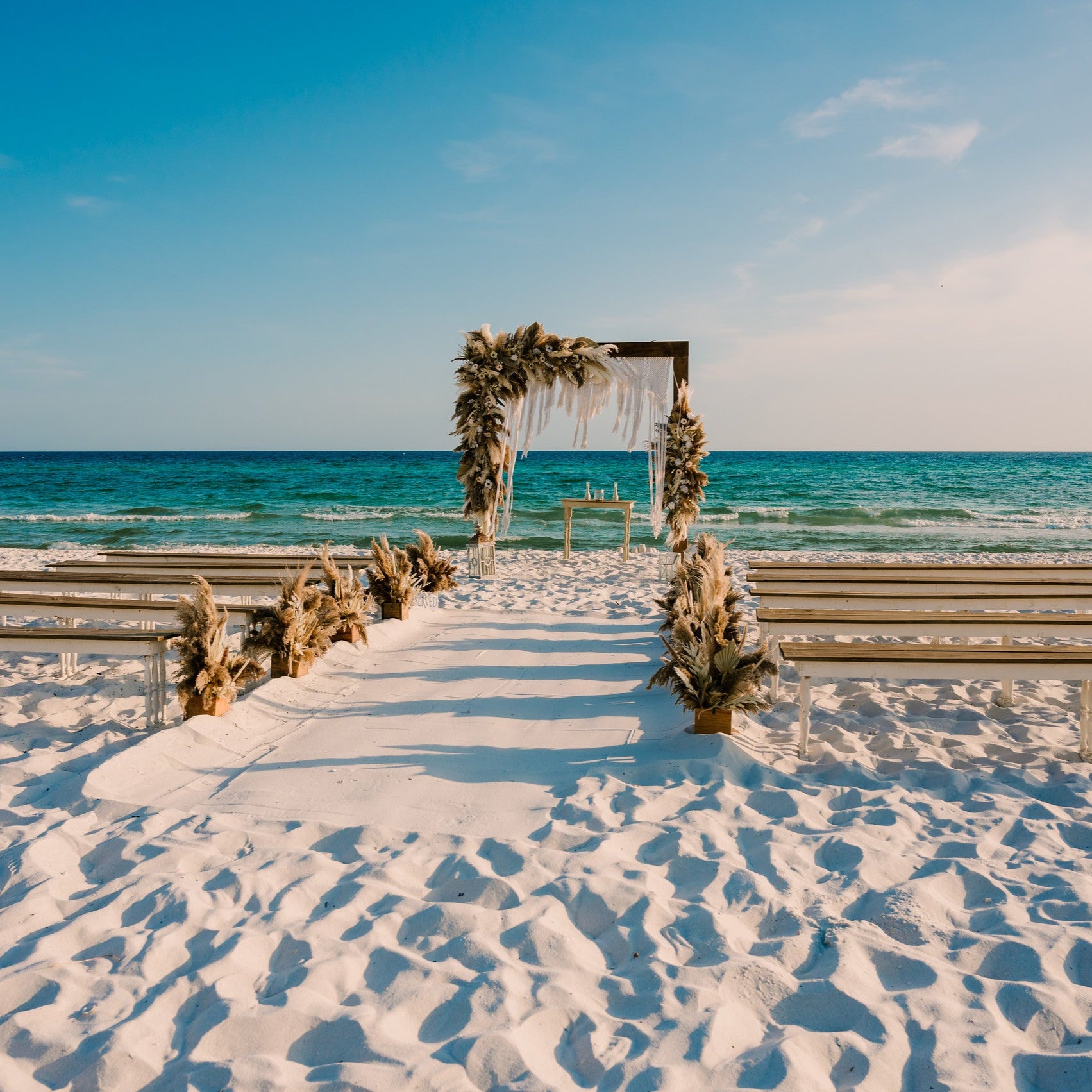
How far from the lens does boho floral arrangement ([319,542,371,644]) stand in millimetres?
6531

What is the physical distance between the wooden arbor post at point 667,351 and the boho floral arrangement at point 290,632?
685 cm

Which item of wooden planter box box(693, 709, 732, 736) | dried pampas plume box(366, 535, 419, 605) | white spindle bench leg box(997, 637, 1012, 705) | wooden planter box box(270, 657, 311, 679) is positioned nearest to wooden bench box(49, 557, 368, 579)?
dried pampas plume box(366, 535, 419, 605)

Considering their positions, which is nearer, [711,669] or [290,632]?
[711,669]

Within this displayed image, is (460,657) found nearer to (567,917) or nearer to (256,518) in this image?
(567,917)

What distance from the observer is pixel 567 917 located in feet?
8.84

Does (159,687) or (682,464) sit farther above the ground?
(682,464)

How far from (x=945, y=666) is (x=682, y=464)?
6930 millimetres

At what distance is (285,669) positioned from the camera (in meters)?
5.58

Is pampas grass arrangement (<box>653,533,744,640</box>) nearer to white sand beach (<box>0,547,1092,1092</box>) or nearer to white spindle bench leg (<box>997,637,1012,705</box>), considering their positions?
white sand beach (<box>0,547,1092,1092</box>)

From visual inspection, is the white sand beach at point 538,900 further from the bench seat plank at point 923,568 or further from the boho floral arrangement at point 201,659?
the bench seat plank at point 923,568

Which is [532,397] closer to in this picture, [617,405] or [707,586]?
[617,405]

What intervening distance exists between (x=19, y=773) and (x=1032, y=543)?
22526mm

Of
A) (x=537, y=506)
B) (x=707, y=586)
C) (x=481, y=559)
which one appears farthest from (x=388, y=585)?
(x=537, y=506)

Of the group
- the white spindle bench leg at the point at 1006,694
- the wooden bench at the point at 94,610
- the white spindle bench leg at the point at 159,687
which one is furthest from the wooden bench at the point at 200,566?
the white spindle bench leg at the point at 1006,694
